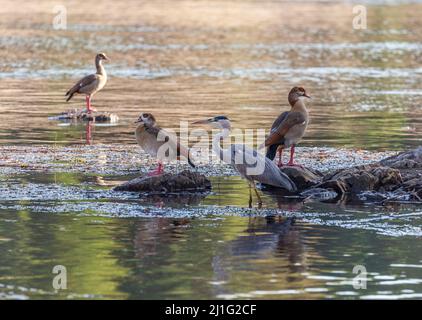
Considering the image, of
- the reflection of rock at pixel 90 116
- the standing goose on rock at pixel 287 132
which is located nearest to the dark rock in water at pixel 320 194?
the standing goose on rock at pixel 287 132

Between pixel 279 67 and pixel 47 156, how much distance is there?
22.5 meters

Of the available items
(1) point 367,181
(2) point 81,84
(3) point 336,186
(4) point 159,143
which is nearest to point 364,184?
(1) point 367,181

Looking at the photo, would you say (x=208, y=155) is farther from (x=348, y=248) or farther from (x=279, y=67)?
(x=279, y=67)

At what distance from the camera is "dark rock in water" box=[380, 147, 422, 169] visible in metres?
18.7

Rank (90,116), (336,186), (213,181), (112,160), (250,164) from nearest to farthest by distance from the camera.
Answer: (250,164), (336,186), (213,181), (112,160), (90,116)

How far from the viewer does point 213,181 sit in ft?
60.5

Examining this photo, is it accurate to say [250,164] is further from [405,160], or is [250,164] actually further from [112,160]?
[112,160]

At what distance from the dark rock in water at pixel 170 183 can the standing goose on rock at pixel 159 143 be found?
0.51m

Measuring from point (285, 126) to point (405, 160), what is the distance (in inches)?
79.3

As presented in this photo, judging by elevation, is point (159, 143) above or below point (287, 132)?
below

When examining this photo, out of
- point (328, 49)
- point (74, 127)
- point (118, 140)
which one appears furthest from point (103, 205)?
point (328, 49)

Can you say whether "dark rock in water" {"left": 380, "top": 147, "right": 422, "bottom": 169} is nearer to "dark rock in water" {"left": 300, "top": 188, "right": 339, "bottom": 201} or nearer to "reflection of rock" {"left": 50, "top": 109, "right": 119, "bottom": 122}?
"dark rock in water" {"left": 300, "top": 188, "right": 339, "bottom": 201}

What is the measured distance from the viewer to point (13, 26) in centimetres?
→ 5956

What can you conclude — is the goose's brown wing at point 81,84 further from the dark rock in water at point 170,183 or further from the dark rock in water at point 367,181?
the dark rock in water at point 367,181
